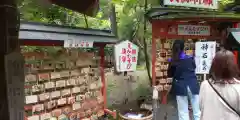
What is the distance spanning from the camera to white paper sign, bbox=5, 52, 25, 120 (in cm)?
157

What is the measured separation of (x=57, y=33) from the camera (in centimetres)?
528

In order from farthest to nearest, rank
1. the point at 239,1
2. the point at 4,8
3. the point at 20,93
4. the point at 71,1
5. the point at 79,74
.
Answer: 1. the point at 239,1
2. the point at 79,74
3. the point at 71,1
4. the point at 20,93
5. the point at 4,8

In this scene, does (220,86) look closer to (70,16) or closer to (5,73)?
(5,73)

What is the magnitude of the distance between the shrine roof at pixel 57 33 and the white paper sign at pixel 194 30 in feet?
10.2

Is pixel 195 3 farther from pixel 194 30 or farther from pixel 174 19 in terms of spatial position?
pixel 194 30

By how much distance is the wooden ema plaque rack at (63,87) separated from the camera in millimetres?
5043

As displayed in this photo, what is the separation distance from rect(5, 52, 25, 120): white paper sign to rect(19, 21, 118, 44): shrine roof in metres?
2.89

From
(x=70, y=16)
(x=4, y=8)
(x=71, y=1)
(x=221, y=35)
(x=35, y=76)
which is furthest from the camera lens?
(x=221, y=35)

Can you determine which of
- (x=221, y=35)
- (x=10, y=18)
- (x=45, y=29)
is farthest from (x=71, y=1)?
(x=221, y=35)

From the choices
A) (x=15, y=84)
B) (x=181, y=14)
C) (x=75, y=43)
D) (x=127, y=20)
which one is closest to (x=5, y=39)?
(x=15, y=84)

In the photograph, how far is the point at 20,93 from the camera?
66.7 inches

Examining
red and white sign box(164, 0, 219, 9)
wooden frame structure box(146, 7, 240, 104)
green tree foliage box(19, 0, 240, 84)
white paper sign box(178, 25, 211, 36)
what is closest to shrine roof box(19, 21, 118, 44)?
green tree foliage box(19, 0, 240, 84)

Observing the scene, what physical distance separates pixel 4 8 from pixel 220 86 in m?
2.68

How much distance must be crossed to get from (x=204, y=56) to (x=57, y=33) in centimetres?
403
